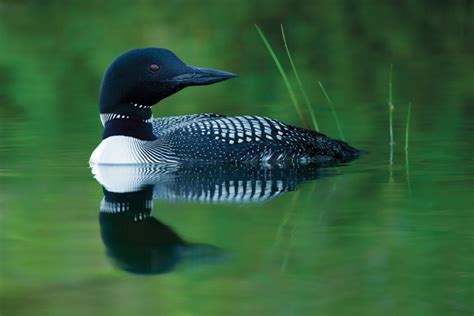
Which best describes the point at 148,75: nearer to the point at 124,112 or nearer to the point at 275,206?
the point at 124,112

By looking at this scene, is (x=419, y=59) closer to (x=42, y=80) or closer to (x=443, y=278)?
(x=42, y=80)

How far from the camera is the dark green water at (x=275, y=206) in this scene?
4.29 m

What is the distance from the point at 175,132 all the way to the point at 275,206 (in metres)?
1.62

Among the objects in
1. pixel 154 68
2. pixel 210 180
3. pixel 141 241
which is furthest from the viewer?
Answer: pixel 154 68

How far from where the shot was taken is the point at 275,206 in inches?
235

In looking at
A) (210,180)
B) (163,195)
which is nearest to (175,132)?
(210,180)

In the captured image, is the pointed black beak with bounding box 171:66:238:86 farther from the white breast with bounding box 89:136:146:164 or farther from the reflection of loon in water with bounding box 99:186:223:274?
the reflection of loon in water with bounding box 99:186:223:274

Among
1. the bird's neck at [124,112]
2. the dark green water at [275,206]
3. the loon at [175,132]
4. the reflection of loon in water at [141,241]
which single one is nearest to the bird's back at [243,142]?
the loon at [175,132]

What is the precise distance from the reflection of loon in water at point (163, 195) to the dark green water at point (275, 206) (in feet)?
0.20

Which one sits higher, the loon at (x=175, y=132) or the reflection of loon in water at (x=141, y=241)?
the loon at (x=175, y=132)

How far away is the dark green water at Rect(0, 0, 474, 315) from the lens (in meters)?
4.29

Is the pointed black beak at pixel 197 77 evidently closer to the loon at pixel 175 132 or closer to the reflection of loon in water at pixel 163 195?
the loon at pixel 175 132

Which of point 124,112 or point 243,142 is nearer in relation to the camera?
point 243,142

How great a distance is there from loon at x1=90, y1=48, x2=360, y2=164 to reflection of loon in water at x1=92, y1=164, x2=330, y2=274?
0.09 meters
